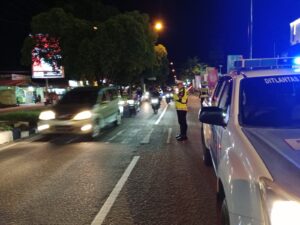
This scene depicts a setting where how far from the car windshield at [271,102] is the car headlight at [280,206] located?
6.01 feet

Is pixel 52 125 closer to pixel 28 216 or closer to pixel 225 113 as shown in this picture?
pixel 28 216

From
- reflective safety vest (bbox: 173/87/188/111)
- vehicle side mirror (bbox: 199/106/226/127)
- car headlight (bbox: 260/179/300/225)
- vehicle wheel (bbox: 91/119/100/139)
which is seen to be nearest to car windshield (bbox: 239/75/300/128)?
vehicle side mirror (bbox: 199/106/226/127)

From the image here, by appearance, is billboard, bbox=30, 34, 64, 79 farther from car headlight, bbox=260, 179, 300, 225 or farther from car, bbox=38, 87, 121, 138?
car headlight, bbox=260, 179, 300, 225

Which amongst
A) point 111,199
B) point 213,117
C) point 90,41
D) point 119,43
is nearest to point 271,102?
point 213,117

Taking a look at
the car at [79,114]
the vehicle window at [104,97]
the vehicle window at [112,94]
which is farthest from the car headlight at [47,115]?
the vehicle window at [112,94]

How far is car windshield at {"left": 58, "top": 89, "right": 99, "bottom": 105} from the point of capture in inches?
661

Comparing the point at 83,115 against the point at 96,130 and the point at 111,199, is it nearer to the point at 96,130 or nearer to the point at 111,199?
the point at 96,130

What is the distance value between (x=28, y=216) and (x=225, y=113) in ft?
9.70

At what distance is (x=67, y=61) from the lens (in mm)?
27297

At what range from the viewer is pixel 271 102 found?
5.27m

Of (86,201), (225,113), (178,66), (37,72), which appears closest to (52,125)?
(86,201)

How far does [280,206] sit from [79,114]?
1276cm

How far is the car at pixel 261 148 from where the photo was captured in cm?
306

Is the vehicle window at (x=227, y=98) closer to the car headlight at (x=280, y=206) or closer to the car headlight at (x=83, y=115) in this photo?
the car headlight at (x=280, y=206)
